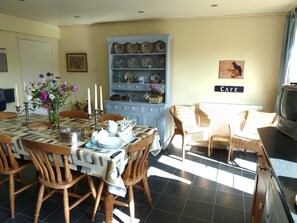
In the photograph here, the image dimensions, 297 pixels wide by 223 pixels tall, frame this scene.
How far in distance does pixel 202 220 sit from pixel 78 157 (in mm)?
1370

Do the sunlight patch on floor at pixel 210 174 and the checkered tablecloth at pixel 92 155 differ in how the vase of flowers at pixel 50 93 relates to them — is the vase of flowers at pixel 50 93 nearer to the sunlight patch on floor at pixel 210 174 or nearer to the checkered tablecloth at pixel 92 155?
the checkered tablecloth at pixel 92 155

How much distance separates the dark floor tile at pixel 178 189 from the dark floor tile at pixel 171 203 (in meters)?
0.07

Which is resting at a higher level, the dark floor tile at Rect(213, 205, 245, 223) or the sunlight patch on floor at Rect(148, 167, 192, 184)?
the sunlight patch on floor at Rect(148, 167, 192, 184)

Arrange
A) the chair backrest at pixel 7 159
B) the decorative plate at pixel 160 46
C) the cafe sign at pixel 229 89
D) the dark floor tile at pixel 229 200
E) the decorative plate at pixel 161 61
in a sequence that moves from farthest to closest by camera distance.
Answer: the decorative plate at pixel 161 61
the decorative plate at pixel 160 46
the cafe sign at pixel 229 89
the dark floor tile at pixel 229 200
the chair backrest at pixel 7 159

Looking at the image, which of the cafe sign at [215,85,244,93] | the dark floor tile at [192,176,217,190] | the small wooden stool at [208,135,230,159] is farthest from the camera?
the cafe sign at [215,85,244,93]

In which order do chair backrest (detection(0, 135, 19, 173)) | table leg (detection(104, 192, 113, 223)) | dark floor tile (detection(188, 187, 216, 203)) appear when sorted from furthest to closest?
dark floor tile (detection(188, 187, 216, 203))
chair backrest (detection(0, 135, 19, 173))
table leg (detection(104, 192, 113, 223))

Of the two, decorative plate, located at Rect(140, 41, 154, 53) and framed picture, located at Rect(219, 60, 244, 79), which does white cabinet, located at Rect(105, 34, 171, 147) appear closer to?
decorative plate, located at Rect(140, 41, 154, 53)

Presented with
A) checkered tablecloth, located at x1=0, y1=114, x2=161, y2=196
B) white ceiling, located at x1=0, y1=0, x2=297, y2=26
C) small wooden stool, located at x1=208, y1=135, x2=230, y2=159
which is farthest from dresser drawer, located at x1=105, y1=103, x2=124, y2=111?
checkered tablecloth, located at x1=0, y1=114, x2=161, y2=196

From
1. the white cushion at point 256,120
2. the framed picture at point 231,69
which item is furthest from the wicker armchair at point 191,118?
the framed picture at point 231,69

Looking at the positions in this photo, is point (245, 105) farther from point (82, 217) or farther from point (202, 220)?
point (82, 217)

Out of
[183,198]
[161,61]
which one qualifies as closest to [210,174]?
[183,198]

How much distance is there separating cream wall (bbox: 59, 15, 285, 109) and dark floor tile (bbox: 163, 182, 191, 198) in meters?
1.88

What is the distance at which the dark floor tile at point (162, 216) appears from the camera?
2.25 metres

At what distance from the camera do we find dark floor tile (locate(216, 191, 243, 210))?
2.51 metres
